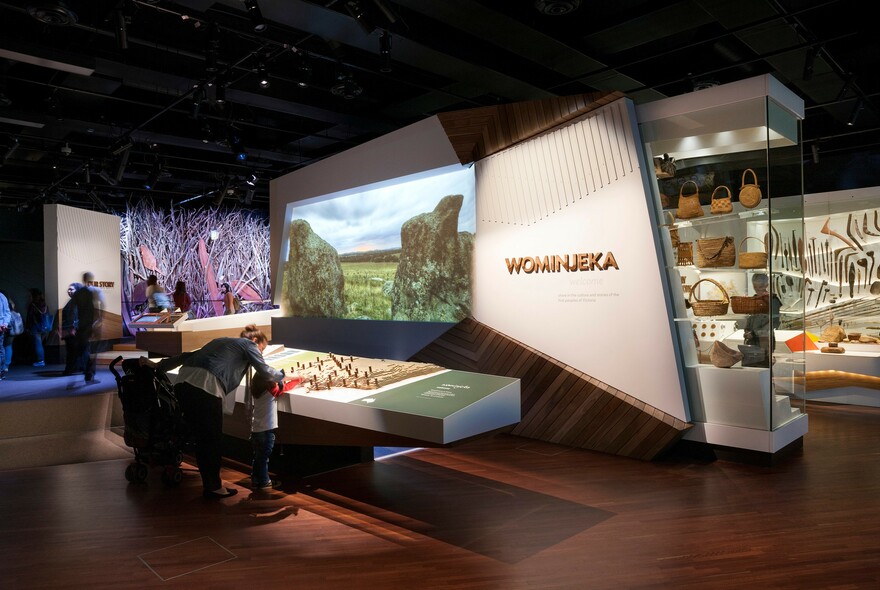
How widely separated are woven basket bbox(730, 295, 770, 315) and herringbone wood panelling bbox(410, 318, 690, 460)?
3.66 ft

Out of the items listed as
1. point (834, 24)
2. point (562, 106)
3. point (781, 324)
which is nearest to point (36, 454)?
point (562, 106)

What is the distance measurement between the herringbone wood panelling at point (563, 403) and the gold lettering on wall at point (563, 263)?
800mm

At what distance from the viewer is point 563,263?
594 cm

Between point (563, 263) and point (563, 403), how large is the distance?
4.63ft

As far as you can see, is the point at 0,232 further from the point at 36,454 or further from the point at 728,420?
the point at 728,420

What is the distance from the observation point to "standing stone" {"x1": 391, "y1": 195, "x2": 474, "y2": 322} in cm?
705

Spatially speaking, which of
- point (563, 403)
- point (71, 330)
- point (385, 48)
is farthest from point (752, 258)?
point (71, 330)

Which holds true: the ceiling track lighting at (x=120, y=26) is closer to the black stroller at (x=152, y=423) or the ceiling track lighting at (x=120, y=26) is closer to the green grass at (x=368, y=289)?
the black stroller at (x=152, y=423)

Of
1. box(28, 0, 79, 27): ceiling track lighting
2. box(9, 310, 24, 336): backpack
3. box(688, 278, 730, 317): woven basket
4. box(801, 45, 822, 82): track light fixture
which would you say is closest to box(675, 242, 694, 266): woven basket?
box(688, 278, 730, 317): woven basket

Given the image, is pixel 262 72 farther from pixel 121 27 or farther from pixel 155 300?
pixel 155 300

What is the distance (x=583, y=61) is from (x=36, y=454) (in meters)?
7.74

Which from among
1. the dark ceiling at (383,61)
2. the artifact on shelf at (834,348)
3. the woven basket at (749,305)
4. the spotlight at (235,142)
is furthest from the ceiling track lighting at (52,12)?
the artifact on shelf at (834,348)

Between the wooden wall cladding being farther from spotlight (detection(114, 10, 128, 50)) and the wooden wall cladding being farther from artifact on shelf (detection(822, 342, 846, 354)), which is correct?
artifact on shelf (detection(822, 342, 846, 354))

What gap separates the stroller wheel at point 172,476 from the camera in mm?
4918
